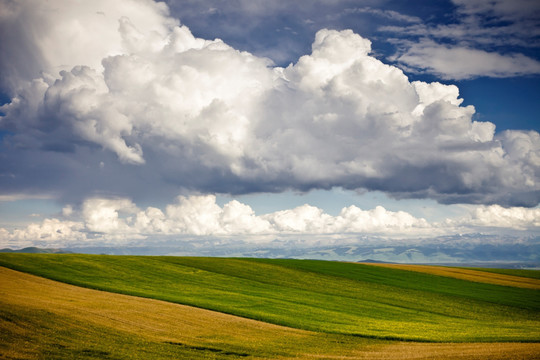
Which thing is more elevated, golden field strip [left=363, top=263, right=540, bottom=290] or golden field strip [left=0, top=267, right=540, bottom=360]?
golden field strip [left=0, top=267, right=540, bottom=360]

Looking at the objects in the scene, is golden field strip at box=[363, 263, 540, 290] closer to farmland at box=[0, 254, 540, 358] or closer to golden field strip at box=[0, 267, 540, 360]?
farmland at box=[0, 254, 540, 358]

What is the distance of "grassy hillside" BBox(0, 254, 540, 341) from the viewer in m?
43.2

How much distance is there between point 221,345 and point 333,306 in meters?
26.4

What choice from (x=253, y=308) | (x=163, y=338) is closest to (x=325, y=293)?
(x=253, y=308)

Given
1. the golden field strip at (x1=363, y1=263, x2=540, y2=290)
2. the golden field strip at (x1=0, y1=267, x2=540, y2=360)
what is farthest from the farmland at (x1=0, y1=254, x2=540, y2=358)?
the golden field strip at (x1=363, y1=263, x2=540, y2=290)

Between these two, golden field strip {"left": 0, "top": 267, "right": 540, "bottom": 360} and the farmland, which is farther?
the farmland

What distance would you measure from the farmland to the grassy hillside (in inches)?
7.2

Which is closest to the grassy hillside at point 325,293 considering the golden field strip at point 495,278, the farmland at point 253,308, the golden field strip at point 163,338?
the farmland at point 253,308

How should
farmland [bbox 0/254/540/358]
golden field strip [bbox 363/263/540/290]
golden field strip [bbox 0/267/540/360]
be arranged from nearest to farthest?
golden field strip [bbox 0/267/540/360] < farmland [bbox 0/254/540/358] < golden field strip [bbox 363/263/540/290]

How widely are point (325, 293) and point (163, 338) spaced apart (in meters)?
37.8

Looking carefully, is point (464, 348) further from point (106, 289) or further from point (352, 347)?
point (106, 289)

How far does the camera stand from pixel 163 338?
31734mm

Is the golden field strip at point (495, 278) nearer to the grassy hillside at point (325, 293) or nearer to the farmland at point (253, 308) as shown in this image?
the farmland at point (253, 308)

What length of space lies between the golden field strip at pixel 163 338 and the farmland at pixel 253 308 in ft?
0.43
